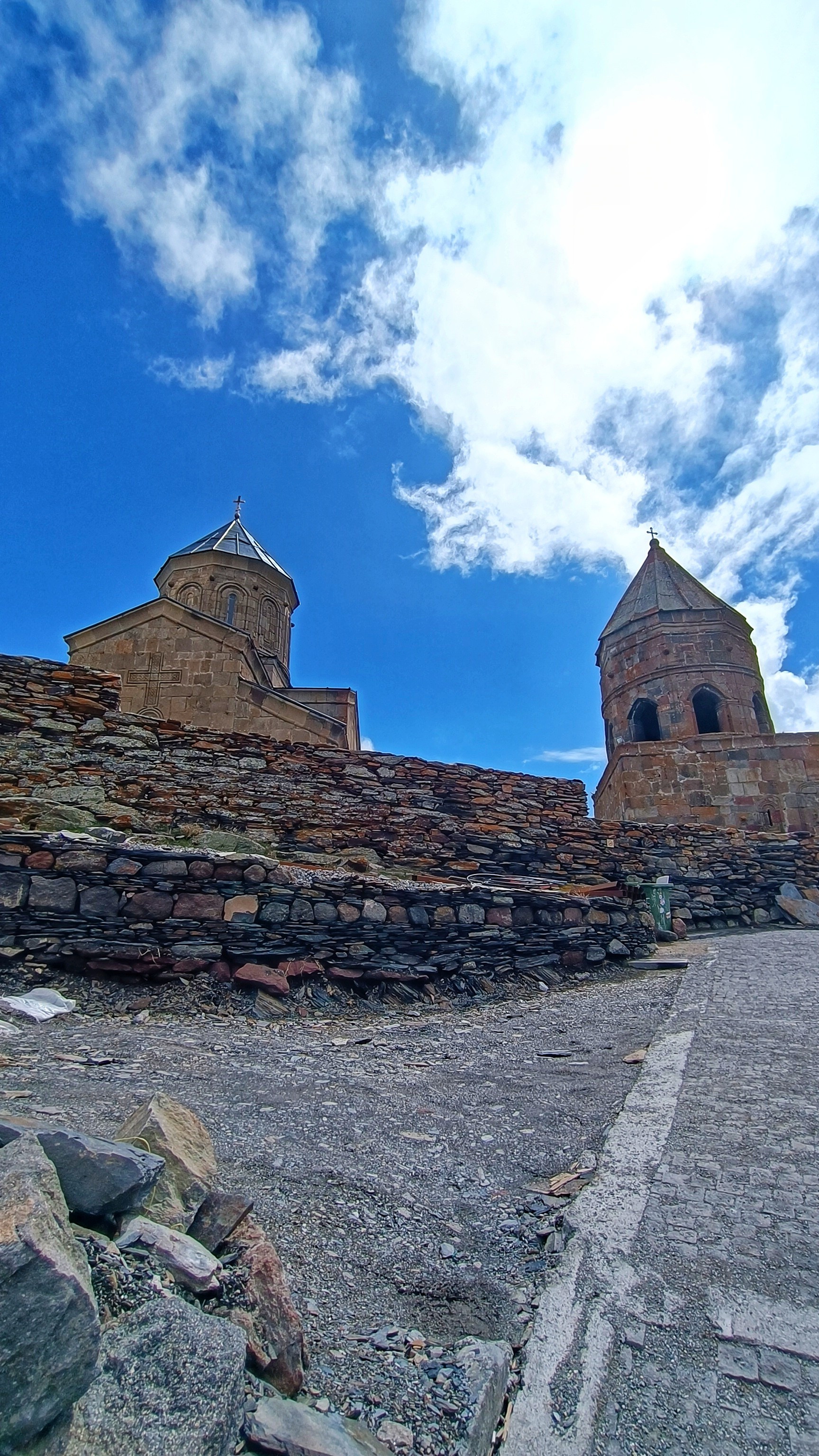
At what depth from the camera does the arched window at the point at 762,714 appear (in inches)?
711

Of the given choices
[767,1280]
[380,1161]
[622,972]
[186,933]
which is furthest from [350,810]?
[767,1280]

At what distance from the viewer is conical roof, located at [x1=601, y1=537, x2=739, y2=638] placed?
19.2 m

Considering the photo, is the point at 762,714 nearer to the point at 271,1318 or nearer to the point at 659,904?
the point at 659,904

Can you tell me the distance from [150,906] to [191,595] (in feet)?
49.0

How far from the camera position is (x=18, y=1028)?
4.09 m

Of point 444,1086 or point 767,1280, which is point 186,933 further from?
point 767,1280

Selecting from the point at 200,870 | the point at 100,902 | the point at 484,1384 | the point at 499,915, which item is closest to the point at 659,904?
the point at 499,915

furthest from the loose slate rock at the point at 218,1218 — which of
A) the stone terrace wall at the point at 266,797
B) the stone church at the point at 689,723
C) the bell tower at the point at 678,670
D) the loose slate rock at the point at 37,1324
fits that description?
the bell tower at the point at 678,670

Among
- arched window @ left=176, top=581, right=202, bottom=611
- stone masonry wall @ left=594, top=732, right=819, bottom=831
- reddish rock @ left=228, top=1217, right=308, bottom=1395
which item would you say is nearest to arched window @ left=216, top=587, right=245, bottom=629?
arched window @ left=176, top=581, right=202, bottom=611

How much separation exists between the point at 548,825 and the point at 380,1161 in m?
7.13

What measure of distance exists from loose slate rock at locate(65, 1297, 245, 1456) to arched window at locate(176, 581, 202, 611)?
1864 centimetres

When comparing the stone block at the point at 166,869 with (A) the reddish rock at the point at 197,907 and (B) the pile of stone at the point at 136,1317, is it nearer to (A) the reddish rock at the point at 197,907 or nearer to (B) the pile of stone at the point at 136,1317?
(A) the reddish rock at the point at 197,907

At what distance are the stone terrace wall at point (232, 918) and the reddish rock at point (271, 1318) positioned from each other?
3878mm

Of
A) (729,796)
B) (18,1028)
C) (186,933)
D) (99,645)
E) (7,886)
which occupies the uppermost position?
(99,645)
